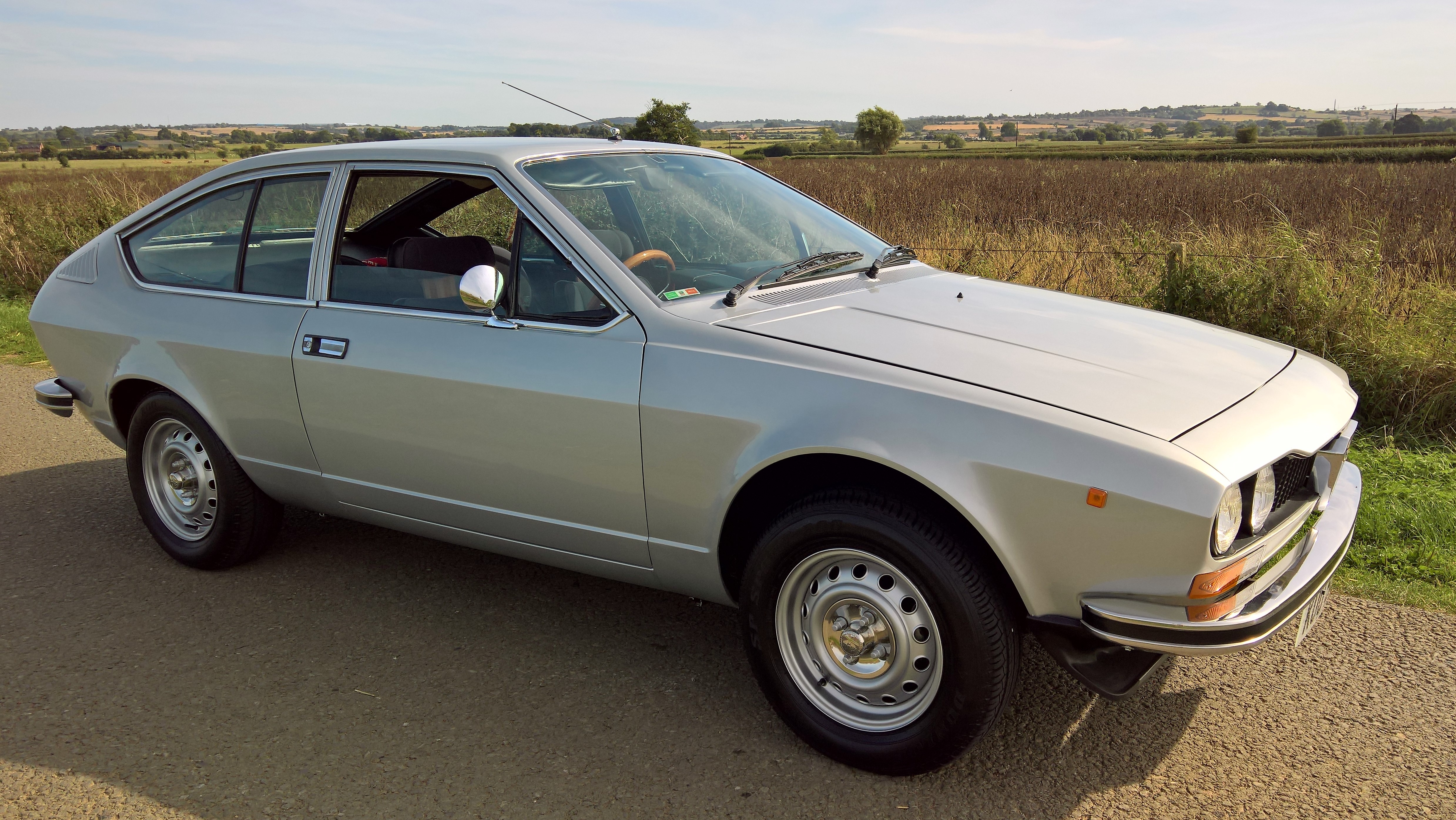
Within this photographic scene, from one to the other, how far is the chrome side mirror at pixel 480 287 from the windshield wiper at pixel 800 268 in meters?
0.74

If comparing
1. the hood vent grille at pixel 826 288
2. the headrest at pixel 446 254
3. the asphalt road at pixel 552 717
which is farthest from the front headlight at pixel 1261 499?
the headrest at pixel 446 254

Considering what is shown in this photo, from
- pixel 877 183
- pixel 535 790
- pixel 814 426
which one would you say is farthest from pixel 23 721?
pixel 877 183

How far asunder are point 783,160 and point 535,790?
34.2 metres

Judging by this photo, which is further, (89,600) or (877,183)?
(877,183)

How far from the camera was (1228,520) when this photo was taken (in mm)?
2297

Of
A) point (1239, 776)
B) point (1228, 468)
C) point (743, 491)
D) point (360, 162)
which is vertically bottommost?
point (1239, 776)

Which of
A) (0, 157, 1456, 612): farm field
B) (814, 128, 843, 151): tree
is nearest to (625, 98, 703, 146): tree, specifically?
(0, 157, 1456, 612): farm field

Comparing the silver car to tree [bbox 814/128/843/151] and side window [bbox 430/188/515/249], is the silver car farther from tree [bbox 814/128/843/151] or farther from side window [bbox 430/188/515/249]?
tree [bbox 814/128/843/151]

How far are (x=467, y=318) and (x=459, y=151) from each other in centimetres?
72

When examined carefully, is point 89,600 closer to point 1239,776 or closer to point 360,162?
point 360,162

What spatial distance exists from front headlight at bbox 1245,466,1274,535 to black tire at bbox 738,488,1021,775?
648 millimetres

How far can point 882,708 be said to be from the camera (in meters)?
2.77

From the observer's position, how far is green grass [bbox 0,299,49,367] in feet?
28.5

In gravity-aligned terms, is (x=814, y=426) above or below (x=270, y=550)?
above
